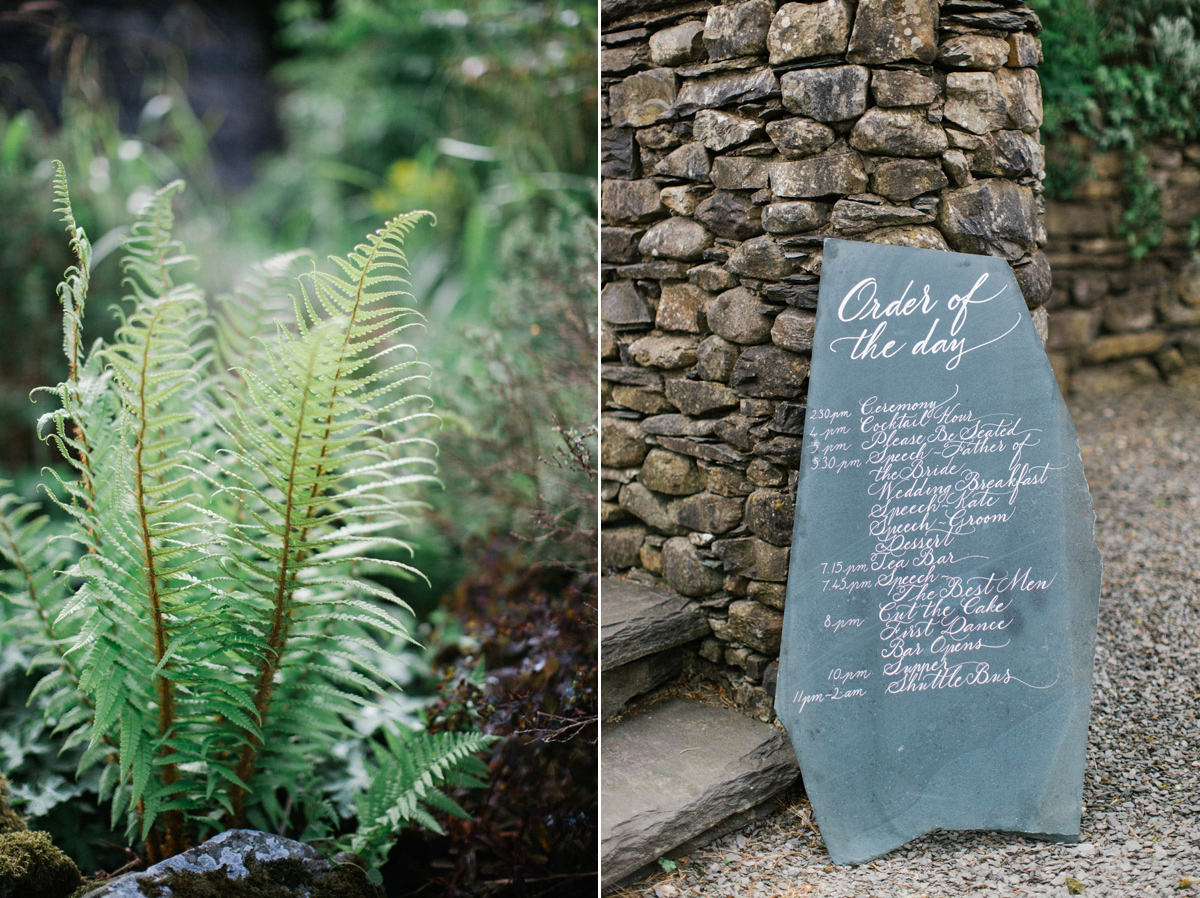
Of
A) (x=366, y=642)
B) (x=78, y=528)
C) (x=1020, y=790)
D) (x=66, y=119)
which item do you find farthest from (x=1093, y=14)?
(x=66, y=119)

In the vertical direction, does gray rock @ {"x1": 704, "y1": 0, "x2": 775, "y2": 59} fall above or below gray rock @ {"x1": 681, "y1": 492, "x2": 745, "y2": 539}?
above

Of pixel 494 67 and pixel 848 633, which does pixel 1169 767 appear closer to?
pixel 848 633

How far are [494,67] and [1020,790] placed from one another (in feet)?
11.2

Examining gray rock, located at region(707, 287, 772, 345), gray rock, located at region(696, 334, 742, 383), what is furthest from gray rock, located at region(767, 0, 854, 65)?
gray rock, located at region(696, 334, 742, 383)

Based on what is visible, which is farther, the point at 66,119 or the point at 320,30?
the point at 320,30

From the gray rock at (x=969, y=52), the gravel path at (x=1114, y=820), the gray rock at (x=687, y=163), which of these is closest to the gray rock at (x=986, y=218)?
the gray rock at (x=969, y=52)

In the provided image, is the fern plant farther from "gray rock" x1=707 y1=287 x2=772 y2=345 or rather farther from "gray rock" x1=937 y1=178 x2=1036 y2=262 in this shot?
"gray rock" x1=937 y1=178 x2=1036 y2=262

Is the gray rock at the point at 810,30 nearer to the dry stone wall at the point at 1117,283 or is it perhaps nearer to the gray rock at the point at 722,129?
the gray rock at the point at 722,129

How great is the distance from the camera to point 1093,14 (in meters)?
2.70

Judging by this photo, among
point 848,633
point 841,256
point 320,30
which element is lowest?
point 848,633

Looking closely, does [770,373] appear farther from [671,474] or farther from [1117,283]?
[1117,283]

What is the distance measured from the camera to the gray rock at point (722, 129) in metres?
2.09

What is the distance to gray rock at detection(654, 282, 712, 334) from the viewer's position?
90.7 inches

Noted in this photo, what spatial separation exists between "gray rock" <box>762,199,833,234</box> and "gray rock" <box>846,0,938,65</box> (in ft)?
1.08
